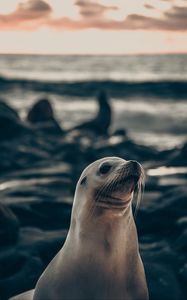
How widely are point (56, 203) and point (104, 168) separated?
3652mm

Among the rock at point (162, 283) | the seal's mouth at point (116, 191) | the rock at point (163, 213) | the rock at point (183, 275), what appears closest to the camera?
the seal's mouth at point (116, 191)

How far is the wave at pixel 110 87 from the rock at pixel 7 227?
30397mm

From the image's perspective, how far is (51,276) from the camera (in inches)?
148

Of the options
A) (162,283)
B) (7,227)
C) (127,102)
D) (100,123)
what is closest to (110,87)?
(127,102)

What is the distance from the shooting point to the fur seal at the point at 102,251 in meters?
3.58

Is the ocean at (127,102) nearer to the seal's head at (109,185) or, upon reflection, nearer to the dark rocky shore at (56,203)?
the dark rocky shore at (56,203)

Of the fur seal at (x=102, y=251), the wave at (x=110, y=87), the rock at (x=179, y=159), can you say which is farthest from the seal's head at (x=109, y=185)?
the wave at (x=110, y=87)

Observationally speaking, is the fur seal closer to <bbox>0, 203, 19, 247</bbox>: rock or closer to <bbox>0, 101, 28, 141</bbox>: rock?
<bbox>0, 203, 19, 247</bbox>: rock

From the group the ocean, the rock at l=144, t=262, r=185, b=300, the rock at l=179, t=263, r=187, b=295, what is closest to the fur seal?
the rock at l=144, t=262, r=185, b=300

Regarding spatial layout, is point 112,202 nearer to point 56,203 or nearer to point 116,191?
point 116,191

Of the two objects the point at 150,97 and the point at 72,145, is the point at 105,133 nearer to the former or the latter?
the point at 72,145

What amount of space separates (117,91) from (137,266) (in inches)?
1442

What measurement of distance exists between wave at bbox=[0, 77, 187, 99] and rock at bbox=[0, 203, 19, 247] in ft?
99.7

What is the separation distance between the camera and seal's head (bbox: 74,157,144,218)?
11.4 ft
